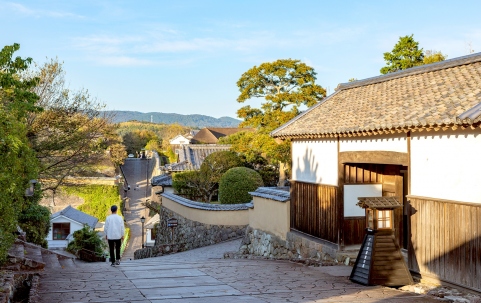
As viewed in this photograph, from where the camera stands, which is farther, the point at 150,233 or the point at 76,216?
the point at 150,233

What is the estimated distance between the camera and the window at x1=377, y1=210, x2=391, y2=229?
10352mm

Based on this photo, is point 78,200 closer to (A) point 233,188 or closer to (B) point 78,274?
(A) point 233,188

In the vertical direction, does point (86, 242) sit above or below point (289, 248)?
below

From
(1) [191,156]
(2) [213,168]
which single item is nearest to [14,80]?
(2) [213,168]

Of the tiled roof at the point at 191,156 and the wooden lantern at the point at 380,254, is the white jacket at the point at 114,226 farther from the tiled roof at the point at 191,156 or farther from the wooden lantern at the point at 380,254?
the tiled roof at the point at 191,156

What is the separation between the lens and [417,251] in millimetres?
10609

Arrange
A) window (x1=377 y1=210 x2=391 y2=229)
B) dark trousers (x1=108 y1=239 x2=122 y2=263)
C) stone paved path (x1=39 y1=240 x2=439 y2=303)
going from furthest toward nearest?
dark trousers (x1=108 y1=239 x2=122 y2=263) < window (x1=377 y1=210 x2=391 y2=229) < stone paved path (x1=39 y1=240 x2=439 y2=303)

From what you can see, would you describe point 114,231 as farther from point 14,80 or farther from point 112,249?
point 14,80

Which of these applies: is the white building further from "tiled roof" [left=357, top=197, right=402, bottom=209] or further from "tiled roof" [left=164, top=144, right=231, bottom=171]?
"tiled roof" [left=164, top=144, right=231, bottom=171]

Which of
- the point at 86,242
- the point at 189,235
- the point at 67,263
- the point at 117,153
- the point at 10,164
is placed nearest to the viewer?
the point at 10,164

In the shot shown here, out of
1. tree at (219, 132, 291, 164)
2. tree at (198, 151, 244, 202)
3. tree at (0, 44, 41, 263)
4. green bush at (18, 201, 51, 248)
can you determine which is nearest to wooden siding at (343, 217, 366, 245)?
tree at (0, 44, 41, 263)

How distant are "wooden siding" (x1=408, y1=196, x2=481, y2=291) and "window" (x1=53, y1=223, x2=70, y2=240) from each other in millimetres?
32443

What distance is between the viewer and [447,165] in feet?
31.8

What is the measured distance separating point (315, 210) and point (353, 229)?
1.49 metres
